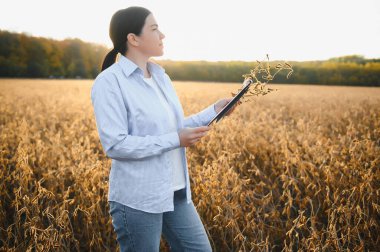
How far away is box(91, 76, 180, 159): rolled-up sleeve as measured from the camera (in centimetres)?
161

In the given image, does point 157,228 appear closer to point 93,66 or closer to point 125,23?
point 125,23

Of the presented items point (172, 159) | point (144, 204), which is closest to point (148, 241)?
point (144, 204)

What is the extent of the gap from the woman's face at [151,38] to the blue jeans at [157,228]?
0.80 metres

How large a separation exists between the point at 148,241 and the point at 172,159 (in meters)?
0.44

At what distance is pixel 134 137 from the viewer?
1.64 meters

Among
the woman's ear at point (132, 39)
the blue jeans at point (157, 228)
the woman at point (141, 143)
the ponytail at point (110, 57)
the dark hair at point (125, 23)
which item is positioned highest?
the dark hair at point (125, 23)

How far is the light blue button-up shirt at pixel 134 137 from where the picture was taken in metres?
1.62

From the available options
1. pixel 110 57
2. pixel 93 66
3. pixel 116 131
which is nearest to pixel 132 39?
pixel 110 57

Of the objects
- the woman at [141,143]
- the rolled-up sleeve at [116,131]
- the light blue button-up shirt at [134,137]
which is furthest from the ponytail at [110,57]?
the rolled-up sleeve at [116,131]

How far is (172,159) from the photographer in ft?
6.07

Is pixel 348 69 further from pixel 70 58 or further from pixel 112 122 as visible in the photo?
pixel 112 122

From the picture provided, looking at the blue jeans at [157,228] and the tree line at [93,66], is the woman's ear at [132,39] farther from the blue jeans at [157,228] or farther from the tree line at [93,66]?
the tree line at [93,66]

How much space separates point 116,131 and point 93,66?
6460cm

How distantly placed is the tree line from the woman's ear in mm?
44593
